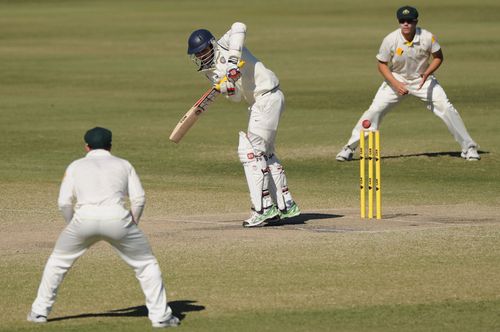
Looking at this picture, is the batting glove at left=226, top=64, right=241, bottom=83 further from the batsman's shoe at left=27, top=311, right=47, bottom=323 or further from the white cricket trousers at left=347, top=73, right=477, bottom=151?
the white cricket trousers at left=347, top=73, right=477, bottom=151

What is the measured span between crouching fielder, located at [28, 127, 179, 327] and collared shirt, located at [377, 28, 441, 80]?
10467 mm

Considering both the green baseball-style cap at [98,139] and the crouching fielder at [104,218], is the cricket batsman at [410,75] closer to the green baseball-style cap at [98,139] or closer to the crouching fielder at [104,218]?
the green baseball-style cap at [98,139]

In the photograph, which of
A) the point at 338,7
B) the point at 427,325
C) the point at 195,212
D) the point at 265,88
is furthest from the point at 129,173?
the point at 338,7

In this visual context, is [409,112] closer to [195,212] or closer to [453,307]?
[195,212]

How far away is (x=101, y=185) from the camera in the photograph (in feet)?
29.0

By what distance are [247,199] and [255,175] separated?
9.42ft

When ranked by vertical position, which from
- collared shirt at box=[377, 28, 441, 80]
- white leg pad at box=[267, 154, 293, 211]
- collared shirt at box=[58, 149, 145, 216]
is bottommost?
white leg pad at box=[267, 154, 293, 211]

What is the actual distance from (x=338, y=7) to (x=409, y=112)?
109 feet

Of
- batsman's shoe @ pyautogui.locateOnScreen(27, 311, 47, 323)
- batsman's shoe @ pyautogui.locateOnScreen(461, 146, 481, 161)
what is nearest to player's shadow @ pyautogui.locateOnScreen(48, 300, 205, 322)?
batsman's shoe @ pyautogui.locateOnScreen(27, 311, 47, 323)

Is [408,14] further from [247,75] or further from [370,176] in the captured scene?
[247,75]

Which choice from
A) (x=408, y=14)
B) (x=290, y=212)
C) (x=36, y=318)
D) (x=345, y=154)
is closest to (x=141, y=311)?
(x=36, y=318)

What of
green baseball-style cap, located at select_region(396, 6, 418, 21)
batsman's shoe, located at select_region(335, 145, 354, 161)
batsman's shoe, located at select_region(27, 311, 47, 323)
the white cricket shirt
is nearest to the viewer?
batsman's shoe, located at select_region(27, 311, 47, 323)

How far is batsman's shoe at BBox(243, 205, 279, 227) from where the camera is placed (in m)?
13.4

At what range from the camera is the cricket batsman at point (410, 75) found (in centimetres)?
1886
